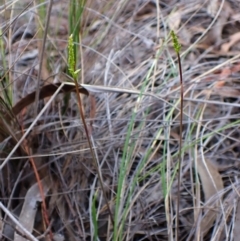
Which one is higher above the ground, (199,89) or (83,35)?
(83,35)

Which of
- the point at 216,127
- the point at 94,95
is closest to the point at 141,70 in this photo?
the point at 94,95

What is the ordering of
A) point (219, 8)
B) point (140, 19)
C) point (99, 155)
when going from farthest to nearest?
point (140, 19) → point (219, 8) → point (99, 155)

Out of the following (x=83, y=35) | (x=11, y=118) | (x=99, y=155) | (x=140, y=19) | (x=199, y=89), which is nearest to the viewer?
(x=11, y=118)

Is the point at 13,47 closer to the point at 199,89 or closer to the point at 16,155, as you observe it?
the point at 16,155

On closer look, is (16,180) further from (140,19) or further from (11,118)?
(140,19)

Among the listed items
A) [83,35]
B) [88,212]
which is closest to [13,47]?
[83,35]

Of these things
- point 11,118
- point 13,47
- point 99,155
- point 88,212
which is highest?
point 13,47

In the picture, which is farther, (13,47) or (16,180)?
(13,47)
